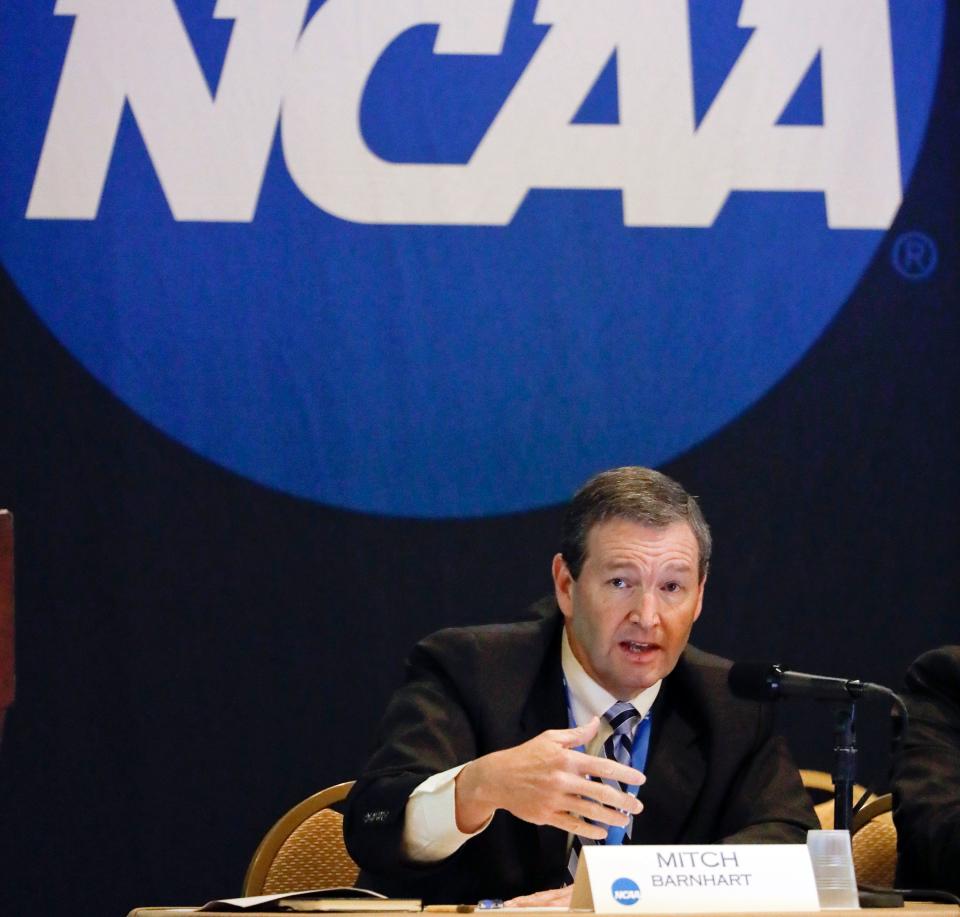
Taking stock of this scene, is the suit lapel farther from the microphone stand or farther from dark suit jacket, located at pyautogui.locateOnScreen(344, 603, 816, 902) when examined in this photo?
the microphone stand

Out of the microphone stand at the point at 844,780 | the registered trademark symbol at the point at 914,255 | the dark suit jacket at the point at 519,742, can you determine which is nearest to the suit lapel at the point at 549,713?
the dark suit jacket at the point at 519,742

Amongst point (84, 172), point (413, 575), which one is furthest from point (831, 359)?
point (84, 172)

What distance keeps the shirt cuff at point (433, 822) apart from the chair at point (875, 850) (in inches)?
39.7

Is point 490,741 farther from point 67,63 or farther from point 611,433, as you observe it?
point 67,63

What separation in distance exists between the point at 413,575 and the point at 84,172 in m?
1.35

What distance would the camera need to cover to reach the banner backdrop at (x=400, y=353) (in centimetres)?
385

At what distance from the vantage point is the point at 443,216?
3.97m

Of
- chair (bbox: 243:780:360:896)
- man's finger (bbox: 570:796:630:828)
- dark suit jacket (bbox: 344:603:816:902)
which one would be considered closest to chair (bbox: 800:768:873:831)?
dark suit jacket (bbox: 344:603:816:902)

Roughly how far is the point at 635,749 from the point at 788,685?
0.58 metres

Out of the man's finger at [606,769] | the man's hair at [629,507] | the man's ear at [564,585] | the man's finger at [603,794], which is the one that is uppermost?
the man's hair at [629,507]

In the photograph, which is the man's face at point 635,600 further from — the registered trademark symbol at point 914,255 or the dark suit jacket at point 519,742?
the registered trademark symbol at point 914,255

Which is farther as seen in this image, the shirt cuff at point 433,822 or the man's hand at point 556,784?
the shirt cuff at point 433,822

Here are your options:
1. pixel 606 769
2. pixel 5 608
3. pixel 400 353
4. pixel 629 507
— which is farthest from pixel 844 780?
pixel 400 353

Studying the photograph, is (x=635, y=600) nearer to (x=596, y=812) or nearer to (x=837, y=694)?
(x=837, y=694)
